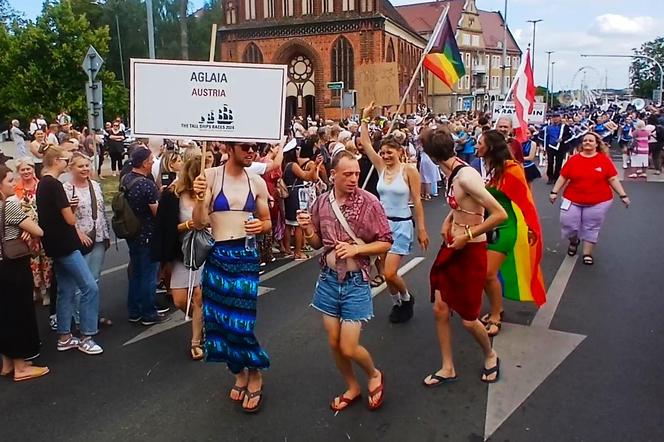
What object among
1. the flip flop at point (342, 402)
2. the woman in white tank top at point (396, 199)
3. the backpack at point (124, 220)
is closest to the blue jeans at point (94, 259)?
the backpack at point (124, 220)

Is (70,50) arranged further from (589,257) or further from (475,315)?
(475,315)

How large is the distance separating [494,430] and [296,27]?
1900 inches

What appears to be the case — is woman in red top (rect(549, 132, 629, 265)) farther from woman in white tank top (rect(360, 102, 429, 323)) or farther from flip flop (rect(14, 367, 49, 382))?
flip flop (rect(14, 367, 49, 382))

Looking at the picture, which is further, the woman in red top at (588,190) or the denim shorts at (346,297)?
the woman in red top at (588,190)

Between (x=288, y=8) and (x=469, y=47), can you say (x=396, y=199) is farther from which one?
(x=469, y=47)

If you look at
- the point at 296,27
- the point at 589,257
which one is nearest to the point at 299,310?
the point at 589,257

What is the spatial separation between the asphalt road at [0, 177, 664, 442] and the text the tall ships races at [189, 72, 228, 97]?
212 centimetres

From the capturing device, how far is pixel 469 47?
84.2 metres

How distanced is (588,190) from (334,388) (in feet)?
16.6

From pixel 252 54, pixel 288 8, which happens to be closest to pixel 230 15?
pixel 252 54

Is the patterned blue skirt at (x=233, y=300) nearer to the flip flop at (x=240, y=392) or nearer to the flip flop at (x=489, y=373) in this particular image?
the flip flop at (x=240, y=392)

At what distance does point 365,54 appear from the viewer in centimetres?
4678

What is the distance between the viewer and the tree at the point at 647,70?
69.0 meters

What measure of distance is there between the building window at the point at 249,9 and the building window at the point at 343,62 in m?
7.88
